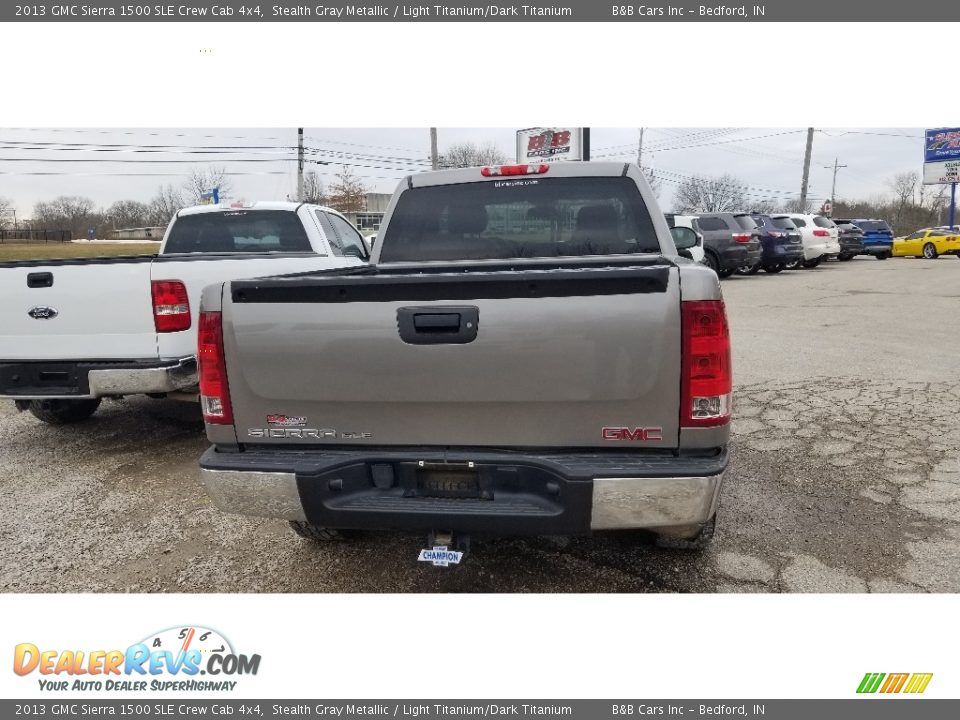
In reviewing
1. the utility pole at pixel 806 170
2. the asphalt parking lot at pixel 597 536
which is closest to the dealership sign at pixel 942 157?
the utility pole at pixel 806 170

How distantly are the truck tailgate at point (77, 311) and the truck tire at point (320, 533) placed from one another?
207 cm

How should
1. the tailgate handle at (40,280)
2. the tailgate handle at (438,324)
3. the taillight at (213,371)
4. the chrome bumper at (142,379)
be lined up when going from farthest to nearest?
the tailgate handle at (40,280), the chrome bumper at (142,379), the taillight at (213,371), the tailgate handle at (438,324)

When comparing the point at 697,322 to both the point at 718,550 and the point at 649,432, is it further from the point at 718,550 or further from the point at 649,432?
the point at 718,550

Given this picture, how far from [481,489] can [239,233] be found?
17.4 feet

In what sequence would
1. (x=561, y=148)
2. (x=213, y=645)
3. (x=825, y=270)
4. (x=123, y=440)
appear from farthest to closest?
(x=561, y=148), (x=825, y=270), (x=123, y=440), (x=213, y=645)

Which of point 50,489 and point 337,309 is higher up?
point 337,309

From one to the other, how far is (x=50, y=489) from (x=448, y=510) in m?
3.39

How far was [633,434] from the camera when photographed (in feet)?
8.21

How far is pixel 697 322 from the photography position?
2.36 metres

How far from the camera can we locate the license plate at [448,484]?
8.52 ft

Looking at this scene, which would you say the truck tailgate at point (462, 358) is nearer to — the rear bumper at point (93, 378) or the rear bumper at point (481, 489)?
the rear bumper at point (481, 489)

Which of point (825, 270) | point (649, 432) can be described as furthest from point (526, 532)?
point (825, 270)

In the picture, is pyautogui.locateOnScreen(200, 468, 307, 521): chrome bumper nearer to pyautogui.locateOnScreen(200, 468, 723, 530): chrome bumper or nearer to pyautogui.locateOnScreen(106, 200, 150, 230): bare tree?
pyautogui.locateOnScreen(200, 468, 723, 530): chrome bumper

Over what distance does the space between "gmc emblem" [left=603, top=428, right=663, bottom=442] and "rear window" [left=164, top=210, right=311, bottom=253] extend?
4872 mm
